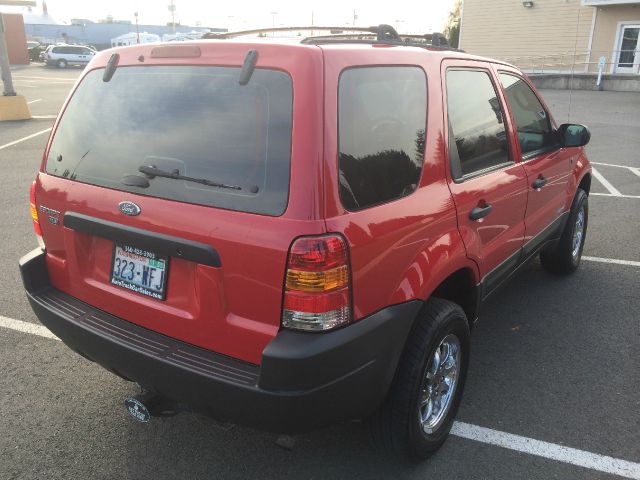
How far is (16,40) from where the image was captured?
141ft

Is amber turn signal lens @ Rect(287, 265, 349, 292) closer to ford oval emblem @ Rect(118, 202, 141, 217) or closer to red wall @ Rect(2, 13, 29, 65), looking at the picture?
ford oval emblem @ Rect(118, 202, 141, 217)

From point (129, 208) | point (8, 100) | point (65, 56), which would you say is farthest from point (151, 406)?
point (65, 56)

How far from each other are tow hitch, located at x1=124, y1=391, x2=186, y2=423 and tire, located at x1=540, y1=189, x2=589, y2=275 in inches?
130

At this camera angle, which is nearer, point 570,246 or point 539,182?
point 539,182

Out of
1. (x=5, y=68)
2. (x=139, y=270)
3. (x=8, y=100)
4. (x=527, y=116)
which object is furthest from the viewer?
(x=8, y=100)

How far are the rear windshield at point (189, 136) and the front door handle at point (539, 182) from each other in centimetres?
215

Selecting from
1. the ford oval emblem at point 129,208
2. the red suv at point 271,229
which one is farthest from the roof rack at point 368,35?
the ford oval emblem at point 129,208

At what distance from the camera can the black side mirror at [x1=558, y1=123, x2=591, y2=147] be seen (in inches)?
156

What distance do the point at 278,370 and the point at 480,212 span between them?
1.41 m

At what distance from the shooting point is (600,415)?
9.76 ft

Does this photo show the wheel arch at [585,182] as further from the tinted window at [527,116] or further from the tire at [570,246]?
the tinted window at [527,116]

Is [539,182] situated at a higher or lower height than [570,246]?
higher

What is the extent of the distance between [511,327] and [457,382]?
4.35 ft

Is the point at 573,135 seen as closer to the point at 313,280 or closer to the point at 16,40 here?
the point at 313,280
